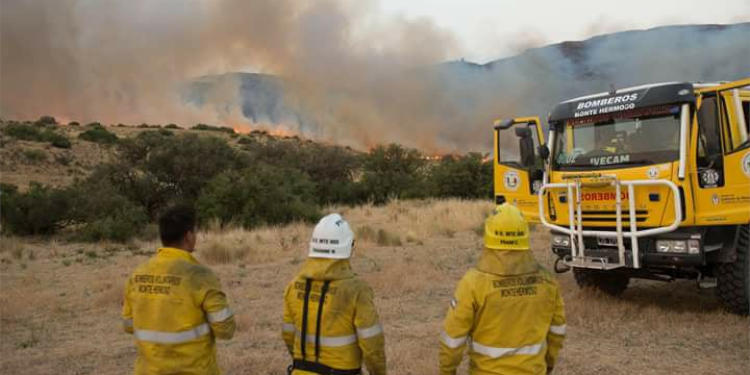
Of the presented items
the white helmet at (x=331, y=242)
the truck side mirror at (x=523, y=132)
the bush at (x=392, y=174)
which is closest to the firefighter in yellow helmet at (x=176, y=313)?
the white helmet at (x=331, y=242)

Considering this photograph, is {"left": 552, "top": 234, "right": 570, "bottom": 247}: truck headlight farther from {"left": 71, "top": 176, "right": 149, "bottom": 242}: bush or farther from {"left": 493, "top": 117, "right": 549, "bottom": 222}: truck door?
{"left": 71, "top": 176, "right": 149, "bottom": 242}: bush

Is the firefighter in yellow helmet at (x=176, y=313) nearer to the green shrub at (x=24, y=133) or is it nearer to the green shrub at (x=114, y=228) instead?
the green shrub at (x=114, y=228)

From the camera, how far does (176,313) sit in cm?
328

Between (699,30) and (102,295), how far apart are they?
19.1 metres

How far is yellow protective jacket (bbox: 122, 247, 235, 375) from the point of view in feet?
10.8

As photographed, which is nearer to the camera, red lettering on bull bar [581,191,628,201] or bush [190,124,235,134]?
red lettering on bull bar [581,191,628,201]

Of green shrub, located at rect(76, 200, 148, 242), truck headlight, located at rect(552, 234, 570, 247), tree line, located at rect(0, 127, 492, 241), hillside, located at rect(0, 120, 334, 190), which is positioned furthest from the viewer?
hillside, located at rect(0, 120, 334, 190)

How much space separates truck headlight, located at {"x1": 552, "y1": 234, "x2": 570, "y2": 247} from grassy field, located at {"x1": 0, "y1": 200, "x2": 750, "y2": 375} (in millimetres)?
838

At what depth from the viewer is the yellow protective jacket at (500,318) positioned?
310cm

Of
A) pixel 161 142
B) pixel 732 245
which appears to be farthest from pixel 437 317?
pixel 161 142

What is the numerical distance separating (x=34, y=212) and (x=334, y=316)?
17.3m

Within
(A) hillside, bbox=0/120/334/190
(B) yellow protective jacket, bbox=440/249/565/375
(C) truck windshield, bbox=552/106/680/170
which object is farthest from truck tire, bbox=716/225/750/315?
(A) hillside, bbox=0/120/334/190

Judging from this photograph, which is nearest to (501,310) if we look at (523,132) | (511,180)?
(523,132)

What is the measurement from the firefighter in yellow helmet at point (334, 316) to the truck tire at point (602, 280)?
6116mm
